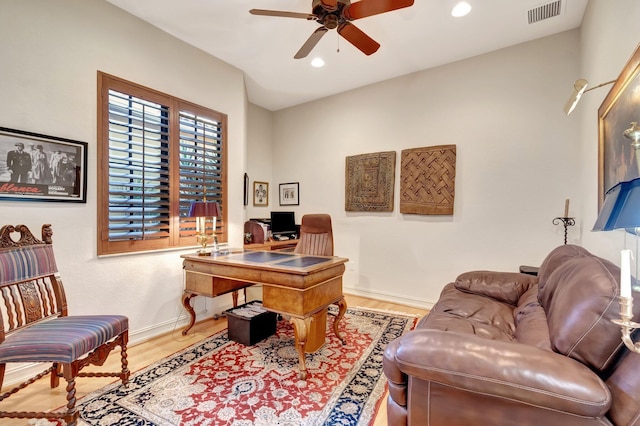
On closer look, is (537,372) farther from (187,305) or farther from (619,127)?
(187,305)

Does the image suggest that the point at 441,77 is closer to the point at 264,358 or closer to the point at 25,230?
the point at 264,358

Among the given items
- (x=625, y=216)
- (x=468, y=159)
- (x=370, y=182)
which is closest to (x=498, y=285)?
(x=468, y=159)

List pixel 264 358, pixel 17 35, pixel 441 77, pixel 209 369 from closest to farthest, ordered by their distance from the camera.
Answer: pixel 17 35, pixel 209 369, pixel 264 358, pixel 441 77

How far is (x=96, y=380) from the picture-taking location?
2.10 metres

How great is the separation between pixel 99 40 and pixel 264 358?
3.11 meters

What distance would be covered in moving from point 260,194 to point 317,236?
6.73 feet

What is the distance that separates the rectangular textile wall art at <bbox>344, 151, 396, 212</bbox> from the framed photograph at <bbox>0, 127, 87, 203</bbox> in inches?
121

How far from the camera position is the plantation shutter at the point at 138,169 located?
8.57ft

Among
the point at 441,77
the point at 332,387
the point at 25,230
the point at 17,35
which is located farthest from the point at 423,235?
the point at 17,35

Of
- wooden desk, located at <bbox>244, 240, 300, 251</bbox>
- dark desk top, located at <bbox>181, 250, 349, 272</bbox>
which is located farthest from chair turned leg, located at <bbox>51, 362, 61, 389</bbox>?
wooden desk, located at <bbox>244, 240, 300, 251</bbox>

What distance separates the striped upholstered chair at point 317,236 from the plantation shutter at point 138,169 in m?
1.48

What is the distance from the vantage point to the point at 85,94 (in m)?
2.42

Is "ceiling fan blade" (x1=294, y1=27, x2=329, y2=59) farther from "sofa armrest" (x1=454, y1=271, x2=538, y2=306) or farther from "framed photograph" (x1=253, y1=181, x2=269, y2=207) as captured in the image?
"framed photograph" (x1=253, y1=181, x2=269, y2=207)

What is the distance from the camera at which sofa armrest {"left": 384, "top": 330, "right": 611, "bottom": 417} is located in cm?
93
